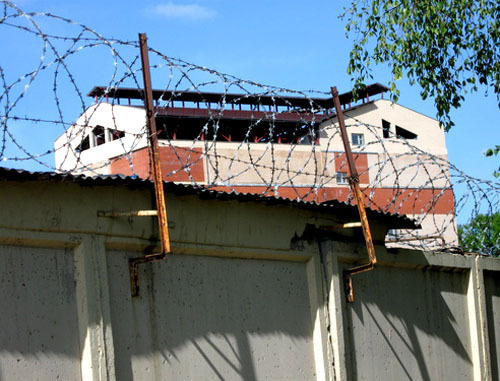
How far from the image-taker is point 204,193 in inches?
273

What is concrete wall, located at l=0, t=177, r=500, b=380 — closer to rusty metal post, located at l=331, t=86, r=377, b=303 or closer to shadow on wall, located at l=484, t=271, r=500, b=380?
rusty metal post, located at l=331, t=86, r=377, b=303

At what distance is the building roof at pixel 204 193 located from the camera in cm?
567

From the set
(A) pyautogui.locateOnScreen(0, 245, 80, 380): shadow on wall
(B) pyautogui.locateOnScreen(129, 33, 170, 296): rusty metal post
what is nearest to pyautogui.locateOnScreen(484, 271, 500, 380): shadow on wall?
(B) pyautogui.locateOnScreen(129, 33, 170, 296): rusty metal post

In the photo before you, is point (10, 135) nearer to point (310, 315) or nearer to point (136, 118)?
point (310, 315)

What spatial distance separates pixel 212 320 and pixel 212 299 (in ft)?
0.56

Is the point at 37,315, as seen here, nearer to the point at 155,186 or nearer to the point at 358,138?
the point at 155,186

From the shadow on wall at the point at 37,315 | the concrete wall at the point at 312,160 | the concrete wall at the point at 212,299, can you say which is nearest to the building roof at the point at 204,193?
the concrete wall at the point at 212,299

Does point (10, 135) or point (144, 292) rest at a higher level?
point (10, 135)

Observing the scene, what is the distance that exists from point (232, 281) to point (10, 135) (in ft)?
8.42

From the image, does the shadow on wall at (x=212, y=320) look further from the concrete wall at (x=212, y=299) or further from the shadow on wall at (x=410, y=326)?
the shadow on wall at (x=410, y=326)

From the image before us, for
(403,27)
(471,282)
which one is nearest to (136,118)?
(403,27)

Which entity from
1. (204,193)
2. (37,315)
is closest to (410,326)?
(204,193)

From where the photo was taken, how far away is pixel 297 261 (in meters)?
8.21

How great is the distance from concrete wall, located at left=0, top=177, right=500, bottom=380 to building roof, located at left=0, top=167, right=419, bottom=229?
0.39 feet
